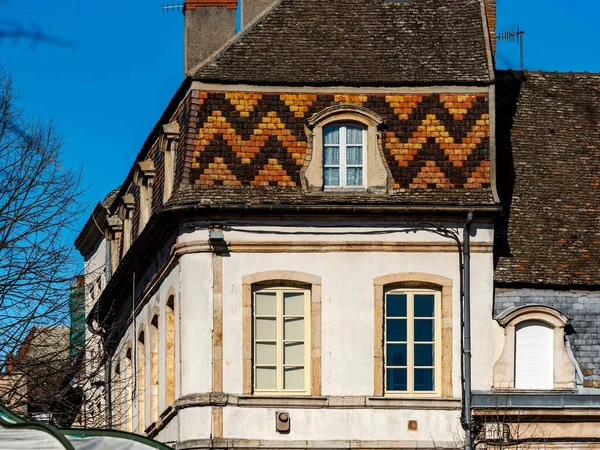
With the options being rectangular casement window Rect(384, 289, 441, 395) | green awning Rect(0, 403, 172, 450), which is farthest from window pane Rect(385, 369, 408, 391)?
green awning Rect(0, 403, 172, 450)

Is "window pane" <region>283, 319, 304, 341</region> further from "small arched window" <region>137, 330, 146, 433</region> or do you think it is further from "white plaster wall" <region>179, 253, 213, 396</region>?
"small arched window" <region>137, 330, 146, 433</region>

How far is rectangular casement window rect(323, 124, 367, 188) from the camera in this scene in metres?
40.0

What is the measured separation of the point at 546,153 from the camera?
1693 inches

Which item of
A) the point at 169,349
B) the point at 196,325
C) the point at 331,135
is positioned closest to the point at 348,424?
the point at 196,325

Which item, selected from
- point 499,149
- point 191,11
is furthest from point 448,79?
point 191,11

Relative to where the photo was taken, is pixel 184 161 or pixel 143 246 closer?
pixel 184 161

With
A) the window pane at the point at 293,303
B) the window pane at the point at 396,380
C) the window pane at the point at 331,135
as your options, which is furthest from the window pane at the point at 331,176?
the window pane at the point at 396,380

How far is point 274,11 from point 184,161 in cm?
403

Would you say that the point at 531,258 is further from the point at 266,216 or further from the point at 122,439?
the point at 122,439

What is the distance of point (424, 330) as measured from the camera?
39.8 m

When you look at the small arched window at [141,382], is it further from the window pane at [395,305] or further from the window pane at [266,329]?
the window pane at [395,305]

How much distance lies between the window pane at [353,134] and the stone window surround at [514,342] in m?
3.96

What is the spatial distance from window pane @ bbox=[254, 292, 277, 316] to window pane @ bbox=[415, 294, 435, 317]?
8.12 ft

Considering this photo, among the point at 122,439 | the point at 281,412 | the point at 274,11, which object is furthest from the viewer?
the point at 274,11
